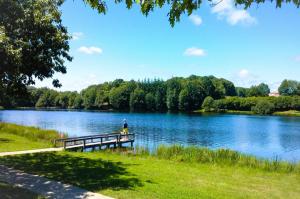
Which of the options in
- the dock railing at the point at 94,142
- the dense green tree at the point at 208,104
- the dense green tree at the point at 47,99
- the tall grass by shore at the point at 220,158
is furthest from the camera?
the dense green tree at the point at 47,99

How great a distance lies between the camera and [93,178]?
46.9 feet

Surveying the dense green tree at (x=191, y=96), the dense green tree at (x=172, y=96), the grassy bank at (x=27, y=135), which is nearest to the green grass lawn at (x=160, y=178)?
the grassy bank at (x=27, y=135)

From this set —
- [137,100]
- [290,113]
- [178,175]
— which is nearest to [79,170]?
[178,175]

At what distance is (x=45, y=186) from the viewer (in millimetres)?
12500

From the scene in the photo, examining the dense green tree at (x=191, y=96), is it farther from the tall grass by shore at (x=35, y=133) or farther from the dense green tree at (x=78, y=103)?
the tall grass by shore at (x=35, y=133)

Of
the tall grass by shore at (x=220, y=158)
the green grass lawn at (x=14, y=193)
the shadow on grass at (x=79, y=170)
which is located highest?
the green grass lawn at (x=14, y=193)

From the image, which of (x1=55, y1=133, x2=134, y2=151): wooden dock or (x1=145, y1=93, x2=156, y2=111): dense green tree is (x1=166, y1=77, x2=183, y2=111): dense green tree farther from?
(x1=55, y1=133, x2=134, y2=151): wooden dock

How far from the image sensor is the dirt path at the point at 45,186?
11312 millimetres

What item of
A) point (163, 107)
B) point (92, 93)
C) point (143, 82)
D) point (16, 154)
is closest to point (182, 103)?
point (163, 107)

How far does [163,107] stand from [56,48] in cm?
14373

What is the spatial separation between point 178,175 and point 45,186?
6387mm

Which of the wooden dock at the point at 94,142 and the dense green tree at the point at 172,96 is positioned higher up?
the dense green tree at the point at 172,96

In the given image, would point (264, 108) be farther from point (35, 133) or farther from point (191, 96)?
point (35, 133)

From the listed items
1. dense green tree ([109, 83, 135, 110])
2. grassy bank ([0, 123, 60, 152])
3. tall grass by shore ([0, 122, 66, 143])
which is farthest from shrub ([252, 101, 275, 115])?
tall grass by shore ([0, 122, 66, 143])
